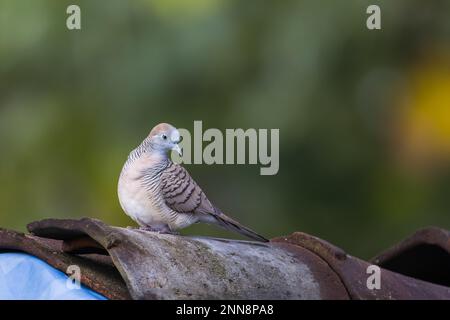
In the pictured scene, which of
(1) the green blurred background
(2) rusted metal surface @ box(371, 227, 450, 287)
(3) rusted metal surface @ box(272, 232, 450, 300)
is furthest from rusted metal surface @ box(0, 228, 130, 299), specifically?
(1) the green blurred background

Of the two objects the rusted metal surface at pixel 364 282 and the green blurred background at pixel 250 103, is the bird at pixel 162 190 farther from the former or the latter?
the green blurred background at pixel 250 103

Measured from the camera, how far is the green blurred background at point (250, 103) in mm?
8469

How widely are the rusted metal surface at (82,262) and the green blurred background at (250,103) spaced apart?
179 inches

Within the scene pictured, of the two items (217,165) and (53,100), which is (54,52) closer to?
(53,100)

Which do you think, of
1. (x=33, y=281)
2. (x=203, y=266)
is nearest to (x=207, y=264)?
(x=203, y=266)

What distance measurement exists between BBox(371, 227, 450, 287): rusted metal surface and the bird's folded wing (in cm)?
96

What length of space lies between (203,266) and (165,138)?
1412mm

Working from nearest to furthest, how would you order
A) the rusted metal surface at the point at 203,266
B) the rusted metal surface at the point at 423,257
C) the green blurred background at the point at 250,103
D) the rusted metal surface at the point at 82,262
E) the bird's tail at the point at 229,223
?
the rusted metal surface at the point at 203,266, the rusted metal surface at the point at 82,262, the rusted metal surface at the point at 423,257, the bird's tail at the point at 229,223, the green blurred background at the point at 250,103

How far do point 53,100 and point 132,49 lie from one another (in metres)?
1.00

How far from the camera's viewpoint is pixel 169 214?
16.0 ft

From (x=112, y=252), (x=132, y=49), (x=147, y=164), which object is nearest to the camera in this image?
(x=112, y=252)

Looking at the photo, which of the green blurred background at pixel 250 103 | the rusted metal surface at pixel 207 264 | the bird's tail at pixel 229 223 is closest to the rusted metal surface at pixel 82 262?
the rusted metal surface at pixel 207 264

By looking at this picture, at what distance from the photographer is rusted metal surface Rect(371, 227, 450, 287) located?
3854 mm
